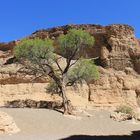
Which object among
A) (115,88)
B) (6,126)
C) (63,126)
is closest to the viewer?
(6,126)

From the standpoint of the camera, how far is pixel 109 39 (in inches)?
2271

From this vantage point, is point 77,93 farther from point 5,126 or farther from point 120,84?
point 5,126

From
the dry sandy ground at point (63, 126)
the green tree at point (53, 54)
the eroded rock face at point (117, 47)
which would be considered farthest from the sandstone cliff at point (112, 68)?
the dry sandy ground at point (63, 126)

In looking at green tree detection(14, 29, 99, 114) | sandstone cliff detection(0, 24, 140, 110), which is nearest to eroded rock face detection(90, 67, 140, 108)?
sandstone cliff detection(0, 24, 140, 110)

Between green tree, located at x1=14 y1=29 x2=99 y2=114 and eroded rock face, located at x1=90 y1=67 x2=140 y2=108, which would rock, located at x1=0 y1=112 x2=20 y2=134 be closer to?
green tree, located at x1=14 y1=29 x2=99 y2=114

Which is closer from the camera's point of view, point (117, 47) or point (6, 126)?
point (6, 126)

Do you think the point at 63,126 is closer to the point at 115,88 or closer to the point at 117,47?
the point at 115,88

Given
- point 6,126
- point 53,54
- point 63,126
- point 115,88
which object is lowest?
point 63,126

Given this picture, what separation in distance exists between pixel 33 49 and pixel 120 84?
20.1 m

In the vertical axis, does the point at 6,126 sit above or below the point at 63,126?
above

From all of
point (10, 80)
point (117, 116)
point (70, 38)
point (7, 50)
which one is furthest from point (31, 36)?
point (117, 116)

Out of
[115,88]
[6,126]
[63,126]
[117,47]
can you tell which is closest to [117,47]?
[117,47]

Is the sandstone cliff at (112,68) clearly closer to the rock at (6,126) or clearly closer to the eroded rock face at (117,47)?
the eroded rock face at (117,47)

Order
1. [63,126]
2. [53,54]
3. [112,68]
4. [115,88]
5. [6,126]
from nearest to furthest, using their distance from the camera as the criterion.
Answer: [6,126] < [63,126] < [53,54] < [115,88] < [112,68]
